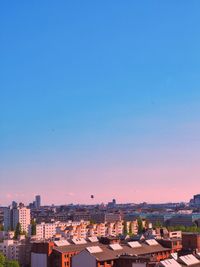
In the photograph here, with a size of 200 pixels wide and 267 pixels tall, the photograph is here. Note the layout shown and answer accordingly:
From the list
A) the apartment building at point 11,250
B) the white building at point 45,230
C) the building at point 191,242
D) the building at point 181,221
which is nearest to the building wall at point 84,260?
the building at point 191,242

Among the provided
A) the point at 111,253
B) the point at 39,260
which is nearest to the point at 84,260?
the point at 111,253

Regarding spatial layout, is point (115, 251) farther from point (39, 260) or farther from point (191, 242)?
point (191, 242)

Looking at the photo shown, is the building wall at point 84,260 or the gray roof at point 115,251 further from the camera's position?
the gray roof at point 115,251

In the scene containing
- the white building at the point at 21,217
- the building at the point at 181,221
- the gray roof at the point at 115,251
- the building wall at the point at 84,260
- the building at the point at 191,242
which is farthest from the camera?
the building at the point at 181,221

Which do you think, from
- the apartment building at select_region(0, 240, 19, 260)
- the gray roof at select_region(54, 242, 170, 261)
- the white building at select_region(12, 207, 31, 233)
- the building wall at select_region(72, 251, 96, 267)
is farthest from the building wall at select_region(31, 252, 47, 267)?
the white building at select_region(12, 207, 31, 233)

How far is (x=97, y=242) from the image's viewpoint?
1730 inches

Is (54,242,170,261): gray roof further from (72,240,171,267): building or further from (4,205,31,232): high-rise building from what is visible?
(4,205,31,232): high-rise building

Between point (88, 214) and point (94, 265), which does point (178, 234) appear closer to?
point (94, 265)

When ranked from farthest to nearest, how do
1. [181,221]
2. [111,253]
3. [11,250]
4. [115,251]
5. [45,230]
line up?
[181,221] < [45,230] < [11,250] < [115,251] < [111,253]

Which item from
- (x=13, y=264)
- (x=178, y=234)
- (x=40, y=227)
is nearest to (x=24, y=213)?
(x=40, y=227)

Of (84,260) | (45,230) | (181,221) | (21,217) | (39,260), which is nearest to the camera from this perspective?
(84,260)

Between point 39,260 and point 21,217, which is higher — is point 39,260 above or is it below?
below

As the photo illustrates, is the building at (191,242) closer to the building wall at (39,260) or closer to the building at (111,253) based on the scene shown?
the building at (111,253)

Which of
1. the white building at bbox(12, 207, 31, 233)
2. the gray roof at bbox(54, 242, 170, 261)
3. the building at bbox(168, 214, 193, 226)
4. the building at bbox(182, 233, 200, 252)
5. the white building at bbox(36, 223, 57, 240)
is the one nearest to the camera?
the gray roof at bbox(54, 242, 170, 261)
